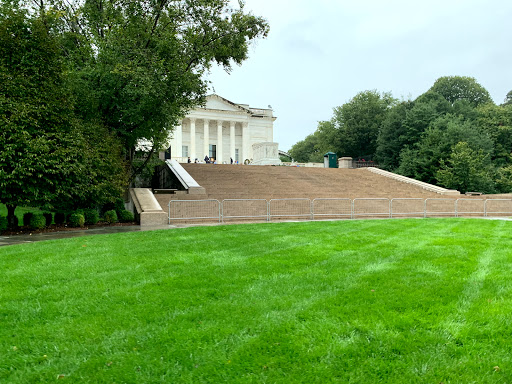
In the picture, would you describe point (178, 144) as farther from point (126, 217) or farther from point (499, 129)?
point (126, 217)

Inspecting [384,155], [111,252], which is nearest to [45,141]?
[111,252]

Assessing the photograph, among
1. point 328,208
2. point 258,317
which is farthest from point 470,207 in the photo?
point 258,317

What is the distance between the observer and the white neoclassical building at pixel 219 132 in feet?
218

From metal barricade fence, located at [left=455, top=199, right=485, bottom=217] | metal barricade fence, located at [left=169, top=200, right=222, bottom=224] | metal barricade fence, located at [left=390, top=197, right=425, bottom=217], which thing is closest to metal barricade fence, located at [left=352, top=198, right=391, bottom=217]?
metal barricade fence, located at [left=390, top=197, right=425, bottom=217]

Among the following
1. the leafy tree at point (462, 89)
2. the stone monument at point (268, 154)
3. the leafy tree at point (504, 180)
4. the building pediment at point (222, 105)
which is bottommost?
the leafy tree at point (504, 180)

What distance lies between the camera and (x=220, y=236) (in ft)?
35.4

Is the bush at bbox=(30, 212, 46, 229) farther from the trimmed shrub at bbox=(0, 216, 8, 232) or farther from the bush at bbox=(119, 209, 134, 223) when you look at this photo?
the bush at bbox=(119, 209, 134, 223)

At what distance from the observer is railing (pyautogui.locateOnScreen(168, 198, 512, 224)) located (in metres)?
16.5

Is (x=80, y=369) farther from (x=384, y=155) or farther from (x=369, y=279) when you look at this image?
(x=384, y=155)

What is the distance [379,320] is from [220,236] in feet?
23.0

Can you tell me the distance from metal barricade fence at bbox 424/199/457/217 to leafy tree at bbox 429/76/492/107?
51.8m

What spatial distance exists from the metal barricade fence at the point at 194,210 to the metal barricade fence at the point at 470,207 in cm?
1249

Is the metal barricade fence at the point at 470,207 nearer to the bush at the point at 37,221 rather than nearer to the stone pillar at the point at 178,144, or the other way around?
the bush at the point at 37,221

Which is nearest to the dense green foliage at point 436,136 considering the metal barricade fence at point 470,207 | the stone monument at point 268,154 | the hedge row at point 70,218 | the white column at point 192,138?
the stone monument at point 268,154
